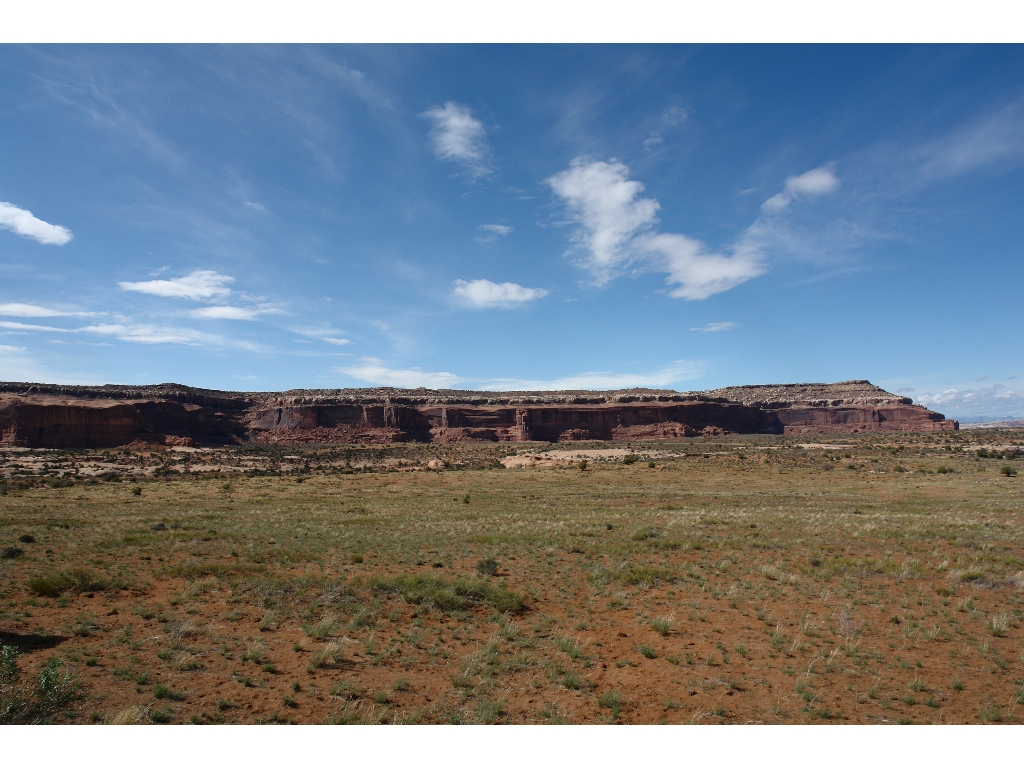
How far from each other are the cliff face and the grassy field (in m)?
65.0

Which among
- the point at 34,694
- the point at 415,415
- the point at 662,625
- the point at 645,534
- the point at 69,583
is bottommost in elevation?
the point at 662,625

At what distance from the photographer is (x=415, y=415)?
104m

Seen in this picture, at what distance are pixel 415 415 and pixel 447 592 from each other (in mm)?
94418

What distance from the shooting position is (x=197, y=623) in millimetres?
9492

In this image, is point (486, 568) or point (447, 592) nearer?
point (447, 592)

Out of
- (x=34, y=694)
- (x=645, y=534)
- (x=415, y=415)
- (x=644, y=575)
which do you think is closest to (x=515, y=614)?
(x=644, y=575)

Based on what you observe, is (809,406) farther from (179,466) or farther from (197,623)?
(197,623)

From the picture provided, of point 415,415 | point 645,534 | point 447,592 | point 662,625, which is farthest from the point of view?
point 415,415

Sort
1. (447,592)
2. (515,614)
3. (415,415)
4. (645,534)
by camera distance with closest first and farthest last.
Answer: (515,614) < (447,592) < (645,534) < (415,415)

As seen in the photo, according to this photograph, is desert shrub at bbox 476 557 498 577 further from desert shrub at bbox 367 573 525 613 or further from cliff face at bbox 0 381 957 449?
cliff face at bbox 0 381 957 449

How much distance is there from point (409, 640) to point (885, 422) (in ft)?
431

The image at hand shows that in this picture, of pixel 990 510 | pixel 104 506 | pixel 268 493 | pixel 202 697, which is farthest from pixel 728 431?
pixel 202 697

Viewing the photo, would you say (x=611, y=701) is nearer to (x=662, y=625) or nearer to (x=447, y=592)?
(x=662, y=625)

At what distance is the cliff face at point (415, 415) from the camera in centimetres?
7388
